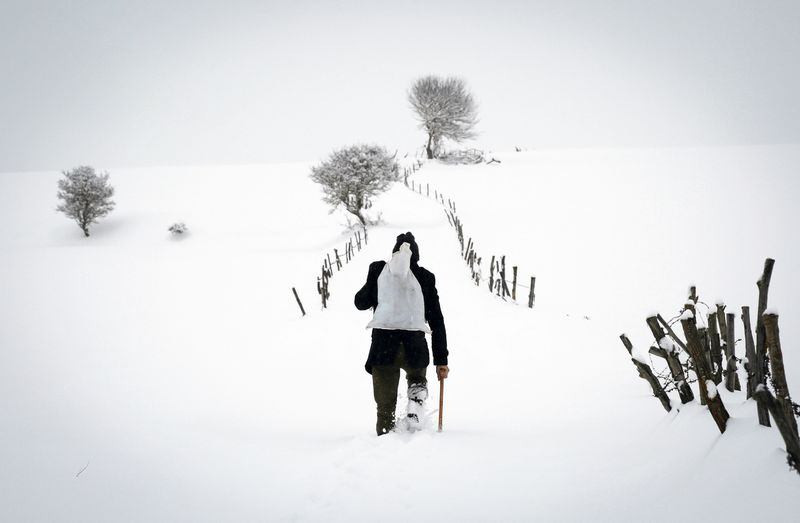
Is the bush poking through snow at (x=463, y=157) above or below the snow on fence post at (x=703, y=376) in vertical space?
above

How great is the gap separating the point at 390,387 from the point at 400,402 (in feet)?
3.85

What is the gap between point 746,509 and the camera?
1.72 meters

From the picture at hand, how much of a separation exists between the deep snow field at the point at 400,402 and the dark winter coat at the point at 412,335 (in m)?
0.72

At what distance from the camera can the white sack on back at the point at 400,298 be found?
350 centimetres

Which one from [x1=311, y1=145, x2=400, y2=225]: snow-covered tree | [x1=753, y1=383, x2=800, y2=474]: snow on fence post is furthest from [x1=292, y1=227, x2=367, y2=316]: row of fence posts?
[x1=753, y1=383, x2=800, y2=474]: snow on fence post

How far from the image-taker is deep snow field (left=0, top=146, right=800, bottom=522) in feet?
8.01

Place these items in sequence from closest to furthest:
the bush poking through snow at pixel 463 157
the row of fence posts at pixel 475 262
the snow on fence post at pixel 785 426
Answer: the snow on fence post at pixel 785 426, the row of fence posts at pixel 475 262, the bush poking through snow at pixel 463 157

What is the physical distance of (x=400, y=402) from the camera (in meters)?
4.63

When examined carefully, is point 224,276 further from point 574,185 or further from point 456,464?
point 574,185

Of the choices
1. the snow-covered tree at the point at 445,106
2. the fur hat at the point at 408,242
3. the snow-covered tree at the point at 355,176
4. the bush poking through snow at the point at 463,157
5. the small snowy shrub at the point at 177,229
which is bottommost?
the small snowy shrub at the point at 177,229

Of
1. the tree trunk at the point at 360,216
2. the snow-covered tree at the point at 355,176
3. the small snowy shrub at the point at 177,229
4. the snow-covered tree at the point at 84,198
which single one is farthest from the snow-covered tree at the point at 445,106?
the snow-covered tree at the point at 84,198

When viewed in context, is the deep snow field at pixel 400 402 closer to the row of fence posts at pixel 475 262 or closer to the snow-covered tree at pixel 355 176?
the row of fence posts at pixel 475 262

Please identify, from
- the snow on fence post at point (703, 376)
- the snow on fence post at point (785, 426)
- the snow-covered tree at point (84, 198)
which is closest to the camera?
the snow on fence post at point (785, 426)

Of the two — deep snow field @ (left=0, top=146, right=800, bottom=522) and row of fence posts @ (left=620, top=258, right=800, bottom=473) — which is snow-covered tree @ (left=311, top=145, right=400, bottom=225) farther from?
row of fence posts @ (left=620, top=258, right=800, bottom=473)
